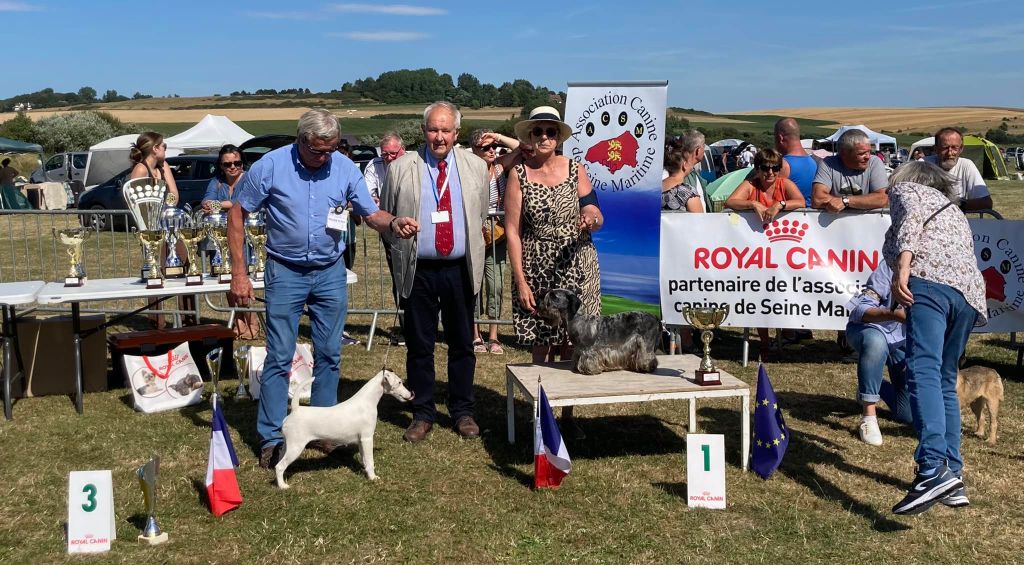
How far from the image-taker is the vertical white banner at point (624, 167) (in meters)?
6.54

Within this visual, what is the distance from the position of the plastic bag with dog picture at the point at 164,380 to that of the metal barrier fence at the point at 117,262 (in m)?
0.87

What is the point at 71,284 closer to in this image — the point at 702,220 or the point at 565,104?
the point at 565,104

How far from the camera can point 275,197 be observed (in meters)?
4.53

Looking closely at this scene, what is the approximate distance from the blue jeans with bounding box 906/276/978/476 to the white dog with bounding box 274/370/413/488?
256cm

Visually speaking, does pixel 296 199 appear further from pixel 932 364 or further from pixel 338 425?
pixel 932 364

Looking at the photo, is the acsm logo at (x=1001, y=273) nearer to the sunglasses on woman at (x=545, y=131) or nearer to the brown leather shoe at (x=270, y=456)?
the sunglasses on woman at (x=545, y=131)

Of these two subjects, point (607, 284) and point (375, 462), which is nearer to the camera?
point (375, 462)

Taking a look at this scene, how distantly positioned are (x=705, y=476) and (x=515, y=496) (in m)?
0.93

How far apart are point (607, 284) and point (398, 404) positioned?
75.3 inches

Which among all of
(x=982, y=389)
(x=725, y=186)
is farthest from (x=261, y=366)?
(x=725, y=186)

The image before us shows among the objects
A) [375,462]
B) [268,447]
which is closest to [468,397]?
[375,462]

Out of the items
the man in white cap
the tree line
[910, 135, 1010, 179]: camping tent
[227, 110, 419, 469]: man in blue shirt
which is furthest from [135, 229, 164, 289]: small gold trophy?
the tree line

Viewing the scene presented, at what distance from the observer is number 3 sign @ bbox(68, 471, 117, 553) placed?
12.0ft

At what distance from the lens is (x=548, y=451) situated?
4.27 m
